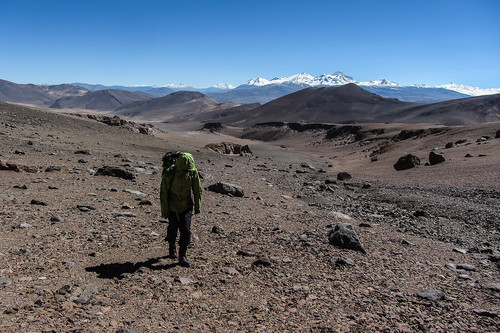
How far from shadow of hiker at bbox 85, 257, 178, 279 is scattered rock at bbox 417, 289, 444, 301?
10.4 feet

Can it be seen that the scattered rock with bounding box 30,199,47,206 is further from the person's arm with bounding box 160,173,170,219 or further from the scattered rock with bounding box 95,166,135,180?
the scattered rock with bounding box 95,166,135,180

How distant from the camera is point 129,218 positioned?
646 cm

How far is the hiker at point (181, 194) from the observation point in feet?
15.5

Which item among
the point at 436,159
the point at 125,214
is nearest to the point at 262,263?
the point at 125,214

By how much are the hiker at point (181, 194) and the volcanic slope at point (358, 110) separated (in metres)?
85.8

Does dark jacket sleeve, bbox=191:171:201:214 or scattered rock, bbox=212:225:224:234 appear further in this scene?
scattered rock, bbox=212:225:224:234

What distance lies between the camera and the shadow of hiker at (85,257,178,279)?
4219mm

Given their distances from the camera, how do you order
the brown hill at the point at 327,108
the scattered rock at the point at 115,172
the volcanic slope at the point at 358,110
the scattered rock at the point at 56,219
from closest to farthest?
the scattered rock at the point at 56,219 < the scattered rock at the point at 115,172 < the volcanic slope at the point at 358,110 < the brown hill at the point at 327,108

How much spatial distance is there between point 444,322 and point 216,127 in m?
78.5

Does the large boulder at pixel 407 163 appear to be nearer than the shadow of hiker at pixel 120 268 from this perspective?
No

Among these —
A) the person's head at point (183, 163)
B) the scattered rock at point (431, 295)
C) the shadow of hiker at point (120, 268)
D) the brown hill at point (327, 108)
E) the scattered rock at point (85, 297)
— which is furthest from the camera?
the brown hill at point (327, 108)

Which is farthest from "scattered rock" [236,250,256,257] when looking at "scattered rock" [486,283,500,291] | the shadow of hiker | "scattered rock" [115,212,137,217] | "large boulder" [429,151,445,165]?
"large boulder" [429,151,445,165]

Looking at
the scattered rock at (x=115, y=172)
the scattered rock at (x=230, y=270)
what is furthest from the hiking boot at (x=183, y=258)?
the scattered rock at (x=115, y=172)

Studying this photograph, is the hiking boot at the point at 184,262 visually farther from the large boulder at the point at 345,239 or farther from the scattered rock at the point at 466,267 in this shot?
the scattered rock at the point at 466,267
